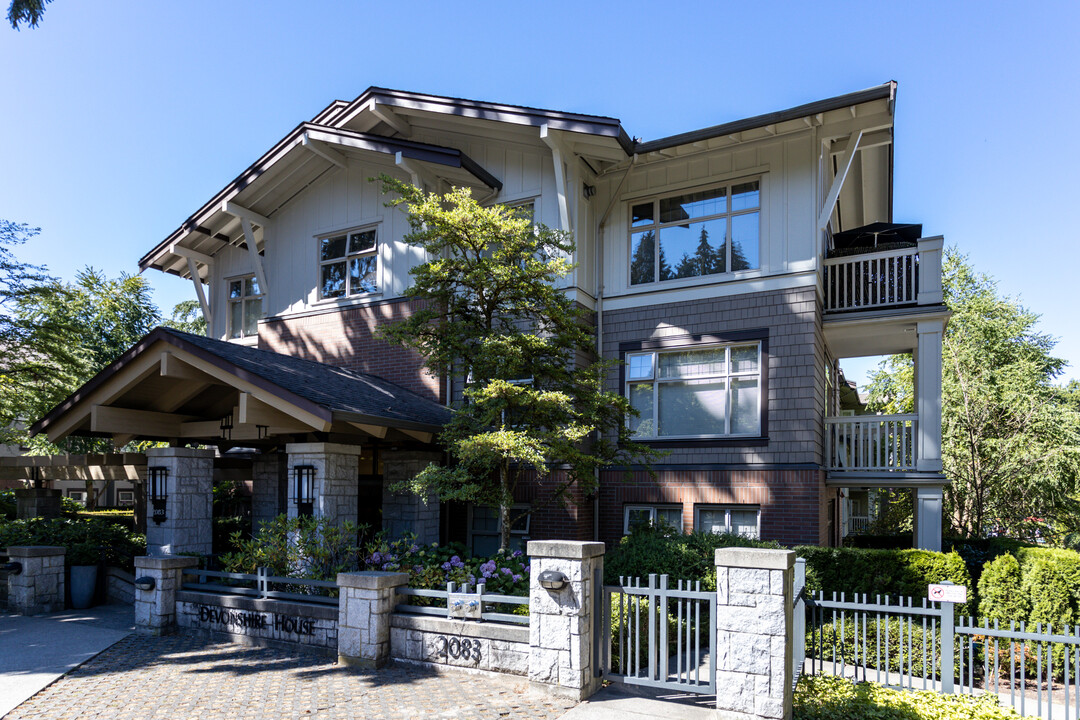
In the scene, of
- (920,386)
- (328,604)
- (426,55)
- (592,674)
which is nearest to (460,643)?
(592,674)

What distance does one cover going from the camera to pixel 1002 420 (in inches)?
853

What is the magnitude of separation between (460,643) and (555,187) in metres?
8.72

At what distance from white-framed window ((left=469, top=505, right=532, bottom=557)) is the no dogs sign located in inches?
307

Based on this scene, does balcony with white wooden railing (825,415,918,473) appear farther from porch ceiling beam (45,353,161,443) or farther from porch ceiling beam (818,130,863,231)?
porch ceiling beam (45,353,161,443)

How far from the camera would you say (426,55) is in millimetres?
14281

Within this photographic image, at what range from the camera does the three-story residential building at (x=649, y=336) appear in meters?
12.3

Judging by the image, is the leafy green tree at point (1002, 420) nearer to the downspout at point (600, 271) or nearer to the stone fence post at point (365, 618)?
the downspout at point (600, 271)

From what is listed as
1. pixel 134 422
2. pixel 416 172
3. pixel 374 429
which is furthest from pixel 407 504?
pixel 416 172

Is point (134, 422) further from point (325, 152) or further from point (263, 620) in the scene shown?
point (325, 152)

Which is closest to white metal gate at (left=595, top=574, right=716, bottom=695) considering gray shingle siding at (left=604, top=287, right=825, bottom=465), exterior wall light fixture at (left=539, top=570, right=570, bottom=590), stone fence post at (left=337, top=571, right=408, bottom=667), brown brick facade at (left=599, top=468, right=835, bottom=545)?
exterior wall light fixture at (left=539, top=570, right=570, bottom=590)

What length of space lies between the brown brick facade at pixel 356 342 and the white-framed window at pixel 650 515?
13.7ft

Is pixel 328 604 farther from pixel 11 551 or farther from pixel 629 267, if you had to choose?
pixel 629 267

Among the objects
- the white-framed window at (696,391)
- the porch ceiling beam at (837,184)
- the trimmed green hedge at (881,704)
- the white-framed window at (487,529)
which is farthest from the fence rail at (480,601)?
the porch ceiling beam at (837,184)

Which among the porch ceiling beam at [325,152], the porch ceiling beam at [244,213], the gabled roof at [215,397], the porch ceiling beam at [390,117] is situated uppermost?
the porch ceiling beam at [390,117]
